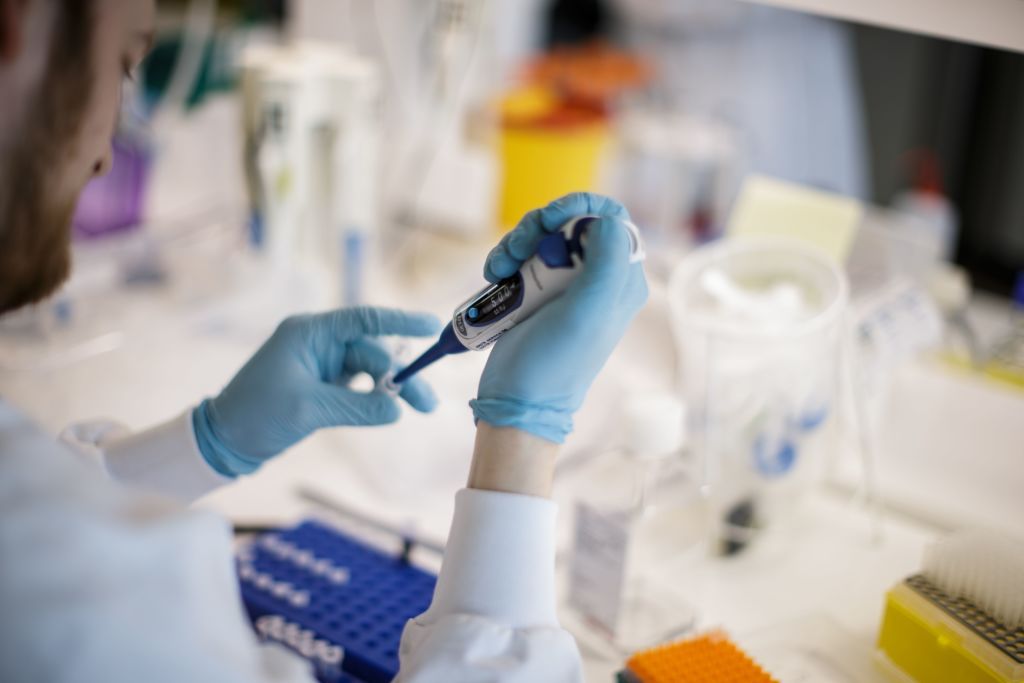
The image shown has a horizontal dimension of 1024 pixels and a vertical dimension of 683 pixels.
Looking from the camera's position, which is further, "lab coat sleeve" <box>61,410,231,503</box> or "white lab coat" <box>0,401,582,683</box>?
"lab coat sleeve" <box>61,410,231,503</box>

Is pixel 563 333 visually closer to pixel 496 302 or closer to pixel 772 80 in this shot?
pixel 496 302

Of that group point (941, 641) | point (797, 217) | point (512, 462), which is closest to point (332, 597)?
point (512, 462)

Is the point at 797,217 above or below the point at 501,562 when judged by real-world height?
above

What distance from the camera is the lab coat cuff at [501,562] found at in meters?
0.70

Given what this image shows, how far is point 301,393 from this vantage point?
2.84 ft

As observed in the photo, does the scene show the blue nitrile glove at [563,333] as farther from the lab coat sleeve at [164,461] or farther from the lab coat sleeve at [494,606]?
the lab coat sleeve at [164,461]

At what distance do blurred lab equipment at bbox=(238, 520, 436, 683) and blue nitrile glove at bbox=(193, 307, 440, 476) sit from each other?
0.40 feet

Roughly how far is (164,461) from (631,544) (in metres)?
0.46

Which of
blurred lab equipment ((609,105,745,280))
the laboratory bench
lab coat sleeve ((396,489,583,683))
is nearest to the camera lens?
lab coat sleeve ((396,489,583,683))

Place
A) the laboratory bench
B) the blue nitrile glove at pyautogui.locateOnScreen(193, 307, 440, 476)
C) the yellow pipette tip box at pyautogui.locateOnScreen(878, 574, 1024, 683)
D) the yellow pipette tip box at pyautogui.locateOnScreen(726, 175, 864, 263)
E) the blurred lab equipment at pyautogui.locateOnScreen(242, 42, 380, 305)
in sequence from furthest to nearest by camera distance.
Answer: the blurred lab equipment at pyautogui.locateOnScreen(242, 42, 380, 305), the yellow pipette tip box at pyautogui.locateOnScreen(726, 175, 864, 263), the laboratory bench, the blue nitrile glove at pyautogui.locateOnScreen(193, 307, 440, 476), the yellow pipette tip box at pyautogui.locateOnScreen(878, 574, 1024, 683)

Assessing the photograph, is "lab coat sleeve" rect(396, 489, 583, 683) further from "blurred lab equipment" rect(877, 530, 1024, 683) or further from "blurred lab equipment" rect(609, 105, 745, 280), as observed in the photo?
"blurred lab equipment" rect(609, 105, 745, 280)

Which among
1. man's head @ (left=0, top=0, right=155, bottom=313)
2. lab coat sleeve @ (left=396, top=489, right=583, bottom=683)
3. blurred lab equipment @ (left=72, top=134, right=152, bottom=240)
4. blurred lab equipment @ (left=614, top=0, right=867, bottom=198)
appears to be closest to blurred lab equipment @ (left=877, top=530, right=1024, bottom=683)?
lab coat sleeve @ (left=396, top=489, right=583, bottom=683)

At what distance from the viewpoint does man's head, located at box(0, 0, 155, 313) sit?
0.63 m

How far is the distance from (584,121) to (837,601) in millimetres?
982
